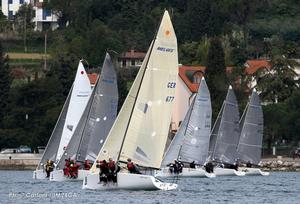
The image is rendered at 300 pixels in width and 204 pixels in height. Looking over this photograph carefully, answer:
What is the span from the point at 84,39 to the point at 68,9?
628 inches

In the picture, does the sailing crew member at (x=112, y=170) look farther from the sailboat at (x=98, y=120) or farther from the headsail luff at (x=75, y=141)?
the headsail luff at (x=75, y=141)

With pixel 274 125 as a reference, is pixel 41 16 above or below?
above

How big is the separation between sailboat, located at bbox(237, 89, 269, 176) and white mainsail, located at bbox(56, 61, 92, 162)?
16.4 metres

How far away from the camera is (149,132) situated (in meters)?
68.4

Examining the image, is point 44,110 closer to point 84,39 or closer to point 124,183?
point 84,39

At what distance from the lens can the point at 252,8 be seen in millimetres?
175125

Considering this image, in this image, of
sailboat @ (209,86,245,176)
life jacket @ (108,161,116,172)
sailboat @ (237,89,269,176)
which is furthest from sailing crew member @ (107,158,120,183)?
sailboat @ (237,89,269,176)

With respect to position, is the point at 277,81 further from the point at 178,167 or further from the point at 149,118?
the point at 149,118

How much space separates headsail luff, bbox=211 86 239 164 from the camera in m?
100

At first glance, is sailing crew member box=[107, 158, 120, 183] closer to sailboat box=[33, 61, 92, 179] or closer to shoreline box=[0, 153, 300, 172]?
sailboat box=[33, 61, 92, 179]

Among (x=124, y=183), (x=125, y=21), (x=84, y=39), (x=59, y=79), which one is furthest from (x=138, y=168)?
(x=125, y=21)

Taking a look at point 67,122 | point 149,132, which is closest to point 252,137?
point 67,122

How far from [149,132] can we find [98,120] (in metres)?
14.3

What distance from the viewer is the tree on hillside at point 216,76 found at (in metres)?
126
